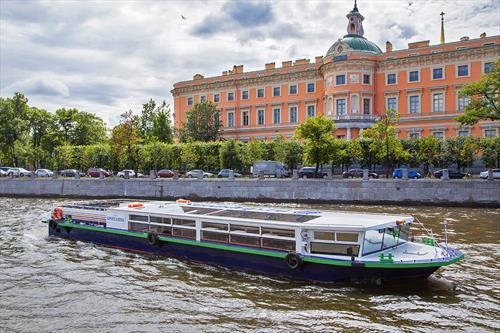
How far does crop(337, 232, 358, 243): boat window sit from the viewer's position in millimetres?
12717

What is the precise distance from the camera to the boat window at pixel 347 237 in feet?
41.7

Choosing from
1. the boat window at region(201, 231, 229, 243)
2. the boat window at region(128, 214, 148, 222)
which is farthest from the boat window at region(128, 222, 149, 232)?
the boat window at region(201, 231, 229, 243)

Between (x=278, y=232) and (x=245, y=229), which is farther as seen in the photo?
(x=245, y=229)

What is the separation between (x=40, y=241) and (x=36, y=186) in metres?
29.0

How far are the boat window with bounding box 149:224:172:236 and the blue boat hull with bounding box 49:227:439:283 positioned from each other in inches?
13.4

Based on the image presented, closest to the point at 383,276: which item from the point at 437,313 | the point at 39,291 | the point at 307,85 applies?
the point at 437,313

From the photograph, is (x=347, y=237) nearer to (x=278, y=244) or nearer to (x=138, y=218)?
(x=278, y=244)

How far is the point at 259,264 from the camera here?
14.2 metres

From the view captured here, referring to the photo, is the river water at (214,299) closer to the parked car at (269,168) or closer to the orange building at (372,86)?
the parked car at (269,168)

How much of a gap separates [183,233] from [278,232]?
3.97 metres

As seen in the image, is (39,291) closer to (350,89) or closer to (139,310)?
(139,310)

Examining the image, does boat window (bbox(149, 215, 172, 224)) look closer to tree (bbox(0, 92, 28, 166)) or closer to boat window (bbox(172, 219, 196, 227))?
boat window (bbox(172, 219, 196, 227))

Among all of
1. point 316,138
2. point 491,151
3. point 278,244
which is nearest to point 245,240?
point 278,244

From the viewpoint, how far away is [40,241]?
2036cm
